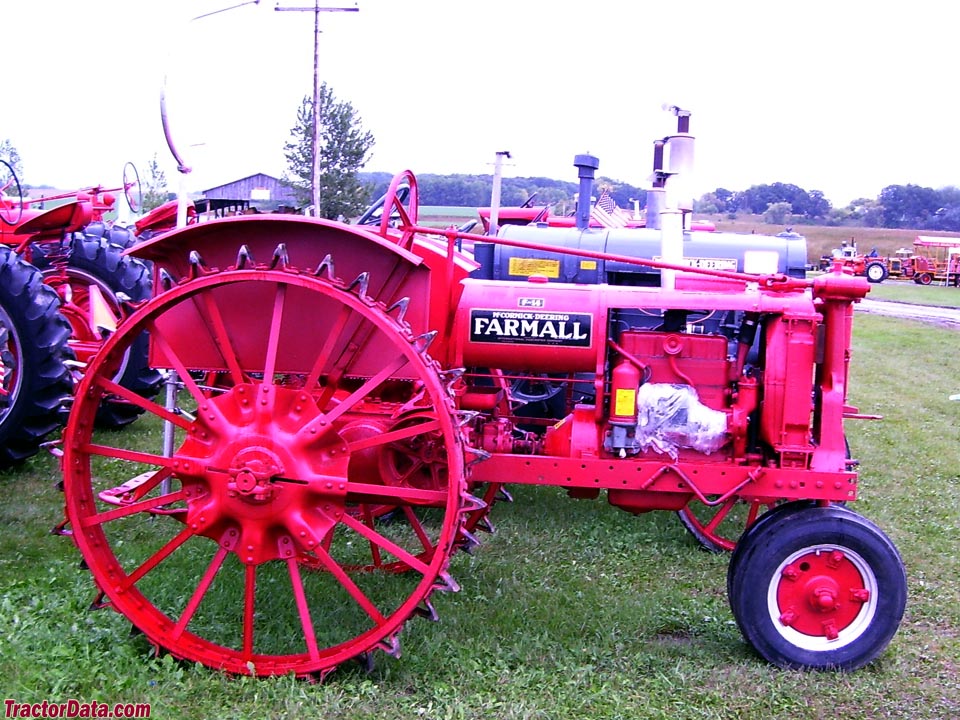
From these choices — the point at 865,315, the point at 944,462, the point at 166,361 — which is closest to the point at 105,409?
the point at 166,361

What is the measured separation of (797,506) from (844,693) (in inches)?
27.2

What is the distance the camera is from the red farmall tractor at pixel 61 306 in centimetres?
568

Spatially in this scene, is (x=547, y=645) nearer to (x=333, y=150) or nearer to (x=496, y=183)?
(x=496, y=183)

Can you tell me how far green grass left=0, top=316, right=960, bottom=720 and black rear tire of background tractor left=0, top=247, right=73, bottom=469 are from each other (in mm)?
346

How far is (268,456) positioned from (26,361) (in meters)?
3.03

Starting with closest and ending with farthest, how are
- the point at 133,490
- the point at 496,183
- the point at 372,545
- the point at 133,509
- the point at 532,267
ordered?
the point at 133,509
the point at 133,490
the point at 372,545
the point at 496,183
the point at 532,267

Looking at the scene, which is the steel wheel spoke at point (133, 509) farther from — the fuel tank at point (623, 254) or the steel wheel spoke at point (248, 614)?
the fuel tank at point (623, 254)

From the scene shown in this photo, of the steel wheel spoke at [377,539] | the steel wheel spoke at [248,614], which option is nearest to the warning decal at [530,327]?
the steel wheel spoke at [377,539]

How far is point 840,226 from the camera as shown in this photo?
5728 cm

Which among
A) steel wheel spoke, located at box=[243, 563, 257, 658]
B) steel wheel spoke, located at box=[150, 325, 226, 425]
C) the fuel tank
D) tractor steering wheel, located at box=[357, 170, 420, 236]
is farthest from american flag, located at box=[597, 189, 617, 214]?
steel wheel spoke, located at box=[243, 563, 257, 658]

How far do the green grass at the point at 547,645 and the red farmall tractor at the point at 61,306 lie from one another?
0.48 meters

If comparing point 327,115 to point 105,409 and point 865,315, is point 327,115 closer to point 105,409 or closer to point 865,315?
point 865,315

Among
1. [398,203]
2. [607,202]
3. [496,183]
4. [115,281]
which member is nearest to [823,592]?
[398,203]

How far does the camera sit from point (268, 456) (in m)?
3.38
